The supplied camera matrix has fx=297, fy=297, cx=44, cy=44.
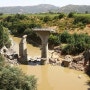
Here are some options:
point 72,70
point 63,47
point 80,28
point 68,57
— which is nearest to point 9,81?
point 72,70

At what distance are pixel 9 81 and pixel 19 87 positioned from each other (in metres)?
0.95

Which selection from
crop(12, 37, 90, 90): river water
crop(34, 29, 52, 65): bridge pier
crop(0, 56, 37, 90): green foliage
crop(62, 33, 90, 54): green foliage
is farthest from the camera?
crop(62, 33, 90, 54): green foliage

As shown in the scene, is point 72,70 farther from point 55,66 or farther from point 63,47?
point 63,47

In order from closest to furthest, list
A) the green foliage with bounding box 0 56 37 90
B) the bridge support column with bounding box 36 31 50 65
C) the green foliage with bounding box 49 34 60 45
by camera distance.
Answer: the green foliage with bounding box 0 56 37 90 → the bridge support column with bounding box 36 31 50 65 → the green foliage with bounding box 49 34 60 45

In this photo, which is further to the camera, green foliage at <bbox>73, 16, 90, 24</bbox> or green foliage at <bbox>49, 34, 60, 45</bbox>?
green foliage at <bbox>73, 16, 90, 24</bbox>

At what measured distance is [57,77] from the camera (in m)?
37.6

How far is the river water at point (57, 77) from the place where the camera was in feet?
111

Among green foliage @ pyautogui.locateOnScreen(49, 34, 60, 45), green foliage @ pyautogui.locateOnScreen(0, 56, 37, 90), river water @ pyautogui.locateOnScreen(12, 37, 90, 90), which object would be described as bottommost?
river water @ pyautogui.locateOnScreen(12, 37, 90, 90)

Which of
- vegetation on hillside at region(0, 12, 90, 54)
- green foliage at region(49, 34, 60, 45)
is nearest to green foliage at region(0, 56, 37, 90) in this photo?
vegetation on hillside at region(0, 12, 90, 54)

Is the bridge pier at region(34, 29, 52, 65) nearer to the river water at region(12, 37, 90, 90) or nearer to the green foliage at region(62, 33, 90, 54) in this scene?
the river water at region(12, 37, 90, 90)

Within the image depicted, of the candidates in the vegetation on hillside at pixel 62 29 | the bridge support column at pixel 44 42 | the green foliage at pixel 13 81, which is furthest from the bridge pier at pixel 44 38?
the green foliage at pixel 13 81

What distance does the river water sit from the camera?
33856 millimetres

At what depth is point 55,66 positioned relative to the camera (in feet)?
141

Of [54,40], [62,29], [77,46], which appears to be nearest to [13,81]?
[77,46]
